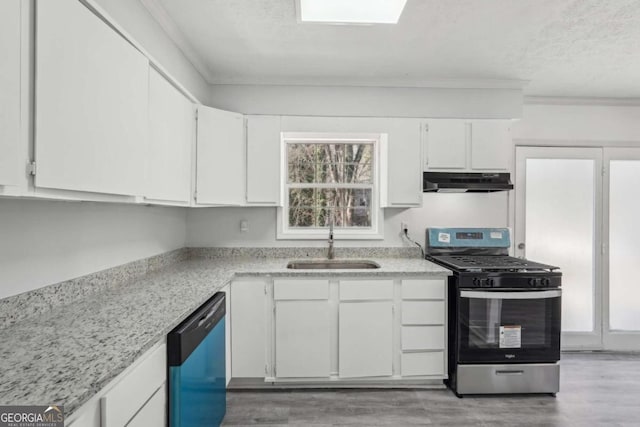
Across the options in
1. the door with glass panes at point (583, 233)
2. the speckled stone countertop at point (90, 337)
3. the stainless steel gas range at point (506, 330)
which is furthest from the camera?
the door with glass panes at point (583, 233)

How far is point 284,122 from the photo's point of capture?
10.2 ft

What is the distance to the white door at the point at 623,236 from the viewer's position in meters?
3.53

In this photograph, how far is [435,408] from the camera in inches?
96.0

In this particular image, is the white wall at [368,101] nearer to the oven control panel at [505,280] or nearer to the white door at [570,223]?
the white door at [570,223]

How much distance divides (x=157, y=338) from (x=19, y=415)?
0.46m

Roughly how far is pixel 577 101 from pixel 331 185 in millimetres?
2627

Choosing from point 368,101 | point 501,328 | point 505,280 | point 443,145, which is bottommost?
point 501,328

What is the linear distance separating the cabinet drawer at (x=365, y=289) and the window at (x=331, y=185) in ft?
2.67

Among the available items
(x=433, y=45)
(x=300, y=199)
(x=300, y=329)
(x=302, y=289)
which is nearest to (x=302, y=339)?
(x=300, y=329)

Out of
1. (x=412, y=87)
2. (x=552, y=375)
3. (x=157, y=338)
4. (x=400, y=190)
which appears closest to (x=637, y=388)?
(x=552, y=375)

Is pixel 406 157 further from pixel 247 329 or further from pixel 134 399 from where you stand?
pixel 134 399

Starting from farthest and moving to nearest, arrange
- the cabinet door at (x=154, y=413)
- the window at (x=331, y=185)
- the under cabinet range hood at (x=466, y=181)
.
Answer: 1. the window at (x=331, y=185)
2. the under cabinet range hood at (x=466, y=181)
3. the cabinet door at (x=154, y=413)

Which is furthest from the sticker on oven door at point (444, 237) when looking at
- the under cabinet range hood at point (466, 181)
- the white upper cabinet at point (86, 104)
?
the white upper cabinet at point (86, 104)

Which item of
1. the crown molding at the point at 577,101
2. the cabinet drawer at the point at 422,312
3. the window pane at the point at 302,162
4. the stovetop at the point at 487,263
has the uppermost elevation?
the crown molding at the point at 577,101
